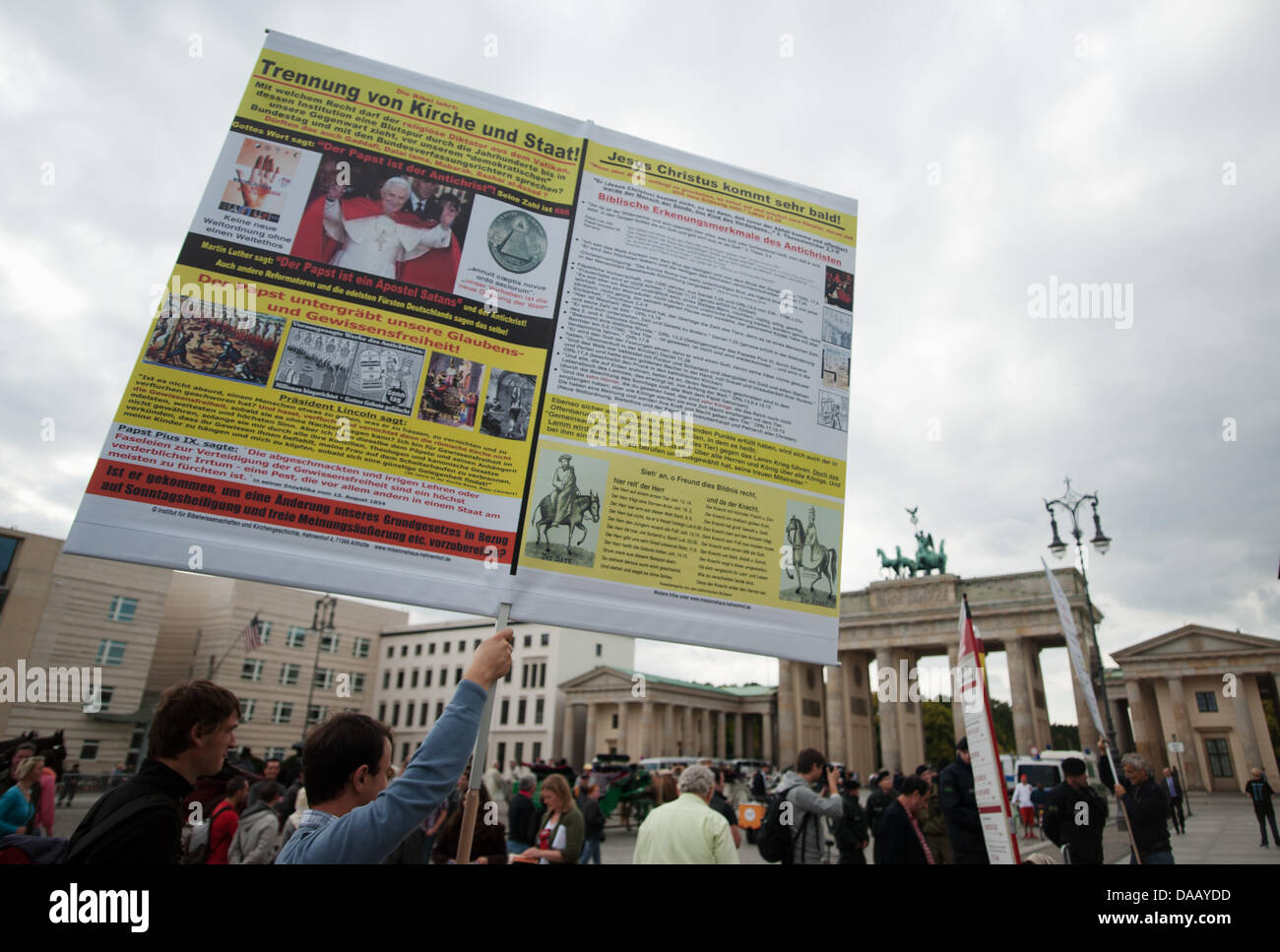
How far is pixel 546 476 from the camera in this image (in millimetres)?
2822

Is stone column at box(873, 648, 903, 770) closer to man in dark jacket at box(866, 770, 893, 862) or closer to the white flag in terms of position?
the white flag

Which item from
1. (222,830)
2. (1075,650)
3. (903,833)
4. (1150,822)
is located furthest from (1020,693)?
(222,830)

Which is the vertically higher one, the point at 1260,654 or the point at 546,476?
the point at 1260,654

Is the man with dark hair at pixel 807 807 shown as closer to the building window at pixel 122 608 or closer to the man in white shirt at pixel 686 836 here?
the man in white shirt at pixel 686 836

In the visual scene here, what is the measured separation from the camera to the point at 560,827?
7.52 metres

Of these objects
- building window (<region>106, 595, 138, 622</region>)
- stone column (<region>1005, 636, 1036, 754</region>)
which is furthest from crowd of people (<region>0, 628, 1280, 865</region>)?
stone column (<region>1005, 636, 1036, 754</region>)

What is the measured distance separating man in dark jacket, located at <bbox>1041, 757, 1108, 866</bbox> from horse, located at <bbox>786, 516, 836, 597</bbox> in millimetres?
6444

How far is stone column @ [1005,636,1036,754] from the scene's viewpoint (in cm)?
4809

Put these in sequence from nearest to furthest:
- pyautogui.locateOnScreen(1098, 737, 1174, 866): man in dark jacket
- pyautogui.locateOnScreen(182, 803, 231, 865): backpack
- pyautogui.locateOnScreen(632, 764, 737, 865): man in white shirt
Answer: pyautogui.locateOnScreen(632, 764, 737, 865): man in white shirt < pyautogui.locateOnScreen(182, 803, 231, 865): backpack < pyautogui.locateOnScreen(1098, 737, 1174, 866): man in dark jacket

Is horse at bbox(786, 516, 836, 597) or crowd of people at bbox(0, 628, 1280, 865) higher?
horse at bbox(786, 516, 836, 597)
